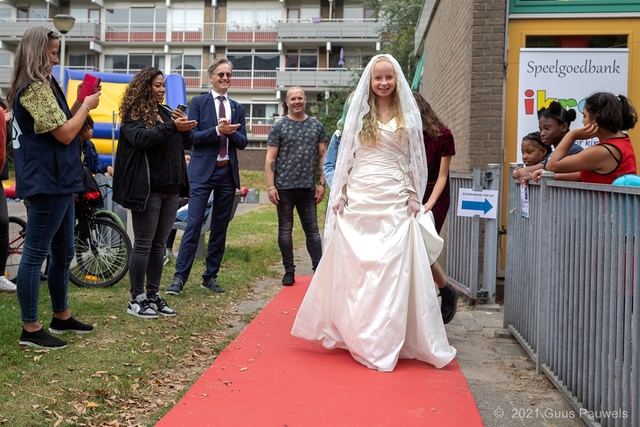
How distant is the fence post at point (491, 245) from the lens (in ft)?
24.3

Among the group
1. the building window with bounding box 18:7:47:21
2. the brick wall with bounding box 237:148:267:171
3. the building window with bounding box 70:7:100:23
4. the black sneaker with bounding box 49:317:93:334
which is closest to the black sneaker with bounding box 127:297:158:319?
the black sneaker with bounding box 49:317:93:334

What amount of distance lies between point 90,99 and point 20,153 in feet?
2.01

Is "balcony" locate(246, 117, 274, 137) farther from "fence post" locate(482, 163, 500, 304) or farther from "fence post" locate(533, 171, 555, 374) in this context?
"fence post" locate(533, 171, 555, 374)

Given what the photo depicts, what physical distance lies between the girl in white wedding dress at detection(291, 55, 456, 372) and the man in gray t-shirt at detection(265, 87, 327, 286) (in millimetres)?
2647

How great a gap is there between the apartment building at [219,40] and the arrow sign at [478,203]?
5067cm

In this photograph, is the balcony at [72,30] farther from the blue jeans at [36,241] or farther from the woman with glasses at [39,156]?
the blue jeans at [36,241]

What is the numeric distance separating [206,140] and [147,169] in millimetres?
1507

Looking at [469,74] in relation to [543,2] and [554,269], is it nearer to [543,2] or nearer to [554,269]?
[543,2]

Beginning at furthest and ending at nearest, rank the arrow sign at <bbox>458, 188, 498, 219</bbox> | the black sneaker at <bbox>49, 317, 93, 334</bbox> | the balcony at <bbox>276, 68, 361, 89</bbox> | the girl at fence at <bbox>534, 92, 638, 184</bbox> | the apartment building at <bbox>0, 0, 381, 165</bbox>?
the apartment building at <bbox>0, 0, 381, 165</bbox> → the balcony at <bbox>276, 68, 361, 89</bbox> → the arrow sign at <bbox>458, 188, 498, 219</bbox> → the black sneaker at <bbox>49, 317, 93, 334</bbox> → the girl at fence at <bbox>534, 92, 638, 184</bbox>

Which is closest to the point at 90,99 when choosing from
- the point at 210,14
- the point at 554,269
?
the point at 554,269

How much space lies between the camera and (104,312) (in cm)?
639

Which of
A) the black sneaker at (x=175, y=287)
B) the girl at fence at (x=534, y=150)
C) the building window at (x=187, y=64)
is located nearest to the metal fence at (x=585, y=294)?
the girl at fence at (x=534, y=150)

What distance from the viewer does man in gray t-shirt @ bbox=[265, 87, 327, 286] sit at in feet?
27.6

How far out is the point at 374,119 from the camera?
18.7 ft
